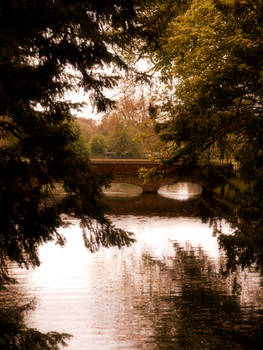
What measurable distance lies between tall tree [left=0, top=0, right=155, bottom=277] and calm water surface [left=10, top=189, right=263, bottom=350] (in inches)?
24.1

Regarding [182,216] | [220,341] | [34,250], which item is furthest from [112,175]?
[182,216]

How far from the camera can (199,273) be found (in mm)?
17938

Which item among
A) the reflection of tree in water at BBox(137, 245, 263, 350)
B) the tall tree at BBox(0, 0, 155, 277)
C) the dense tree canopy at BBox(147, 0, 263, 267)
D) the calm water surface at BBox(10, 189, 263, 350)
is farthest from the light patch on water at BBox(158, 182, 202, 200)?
the tall tree at BBox(0, 0, 155, 277)

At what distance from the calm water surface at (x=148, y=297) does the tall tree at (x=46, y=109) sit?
0.61 meters

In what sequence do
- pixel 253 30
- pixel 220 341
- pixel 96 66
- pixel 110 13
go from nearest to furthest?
pixel 110 13
pixel 96 66
pixel 253 30
pixel 220 341

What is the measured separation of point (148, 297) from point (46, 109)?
28.4 ft

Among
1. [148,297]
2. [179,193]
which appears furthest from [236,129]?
[179,193]

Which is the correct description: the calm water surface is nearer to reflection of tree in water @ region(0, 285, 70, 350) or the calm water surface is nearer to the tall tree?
the tall tree

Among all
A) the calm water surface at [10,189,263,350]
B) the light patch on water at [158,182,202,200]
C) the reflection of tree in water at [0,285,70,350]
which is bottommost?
the light patch on water at [158,182,202,200]

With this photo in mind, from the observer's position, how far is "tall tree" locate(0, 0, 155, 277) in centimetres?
626

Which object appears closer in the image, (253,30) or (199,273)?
(253,30)

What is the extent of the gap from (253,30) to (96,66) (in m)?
3.14

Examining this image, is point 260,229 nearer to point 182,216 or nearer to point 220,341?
point 220,341

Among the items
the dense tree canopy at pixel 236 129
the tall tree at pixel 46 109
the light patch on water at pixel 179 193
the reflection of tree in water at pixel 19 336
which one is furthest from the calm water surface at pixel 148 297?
the light patch on water at pixel 179 193
